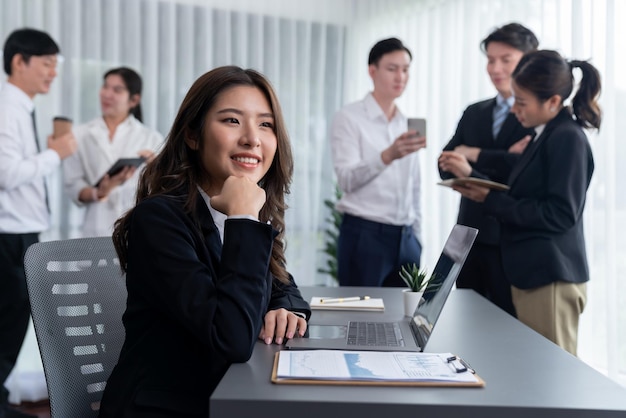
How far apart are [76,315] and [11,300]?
191 centimetres

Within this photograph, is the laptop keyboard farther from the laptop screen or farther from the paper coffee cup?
the paper coffee cup

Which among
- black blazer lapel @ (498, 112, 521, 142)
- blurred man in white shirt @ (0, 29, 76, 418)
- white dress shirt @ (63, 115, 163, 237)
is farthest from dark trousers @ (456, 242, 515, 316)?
blurred man in white shirt @ (0, 29, 76, 418)

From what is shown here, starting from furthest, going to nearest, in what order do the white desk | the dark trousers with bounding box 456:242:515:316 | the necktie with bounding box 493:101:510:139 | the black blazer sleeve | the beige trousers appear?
the necktie with bounding box 493:101:510:139, the black blazer sleeve, the dark trousers with bounding box 456:242:515:316, the beige trousers, the white desk

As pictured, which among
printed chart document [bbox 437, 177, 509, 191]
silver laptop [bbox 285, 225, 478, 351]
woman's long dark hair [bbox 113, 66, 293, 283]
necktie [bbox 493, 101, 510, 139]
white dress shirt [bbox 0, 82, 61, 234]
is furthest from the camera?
white dress shirt [bbox 0, 82, 61, 234]

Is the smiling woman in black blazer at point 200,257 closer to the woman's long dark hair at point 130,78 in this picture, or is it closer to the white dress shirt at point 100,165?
the white dress shirt at point 100,165

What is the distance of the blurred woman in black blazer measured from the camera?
2471mm

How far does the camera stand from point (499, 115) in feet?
10.4

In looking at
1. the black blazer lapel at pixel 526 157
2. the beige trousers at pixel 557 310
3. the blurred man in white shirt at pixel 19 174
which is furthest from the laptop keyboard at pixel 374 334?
the blurred man in white shirt at pixel 19 174

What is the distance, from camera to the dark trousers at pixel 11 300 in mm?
3305

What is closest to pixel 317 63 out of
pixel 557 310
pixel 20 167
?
pixel 20 167

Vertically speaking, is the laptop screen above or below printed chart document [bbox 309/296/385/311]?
above

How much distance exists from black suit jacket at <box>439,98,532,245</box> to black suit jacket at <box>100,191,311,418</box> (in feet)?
5.81

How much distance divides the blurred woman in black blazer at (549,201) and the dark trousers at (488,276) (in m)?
0.26

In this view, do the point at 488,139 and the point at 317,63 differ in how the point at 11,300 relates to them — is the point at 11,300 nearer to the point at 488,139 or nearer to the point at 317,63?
the point at 488,139
